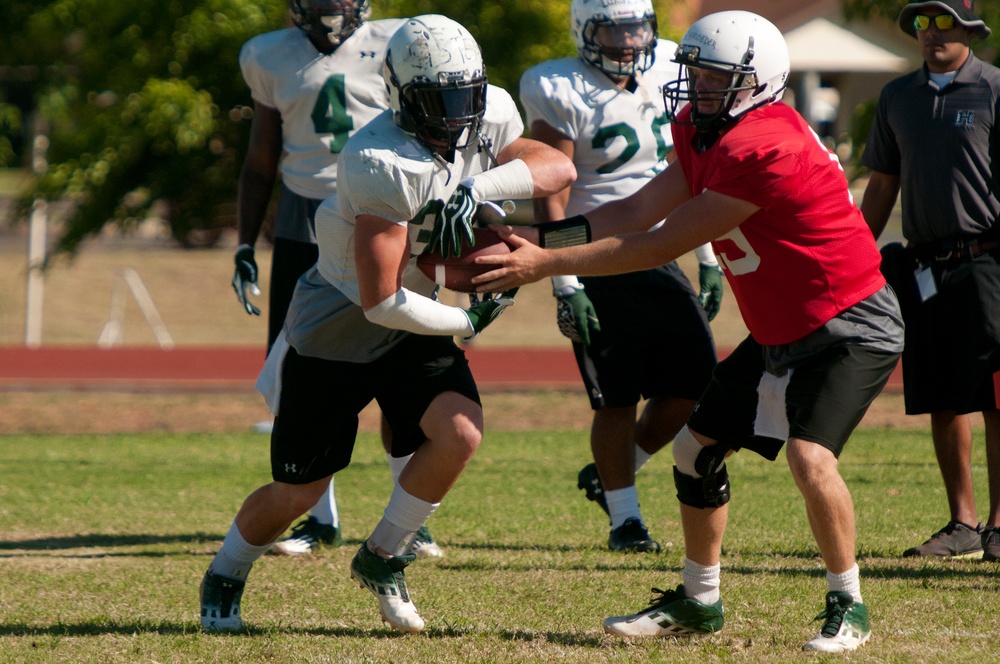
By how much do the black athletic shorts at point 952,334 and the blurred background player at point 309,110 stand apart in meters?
2.07

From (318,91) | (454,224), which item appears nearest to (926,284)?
(454,224)

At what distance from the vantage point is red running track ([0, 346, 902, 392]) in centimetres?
1248

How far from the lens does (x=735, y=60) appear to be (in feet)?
12.3

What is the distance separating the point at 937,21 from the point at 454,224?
259 centimetres

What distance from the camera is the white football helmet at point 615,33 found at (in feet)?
17.2

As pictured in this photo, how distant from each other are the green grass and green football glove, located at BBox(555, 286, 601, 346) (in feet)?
2.89

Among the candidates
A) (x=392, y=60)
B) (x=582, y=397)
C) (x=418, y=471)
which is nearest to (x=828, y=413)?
(x=418, y=471)

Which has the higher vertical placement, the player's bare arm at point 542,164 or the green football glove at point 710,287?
the player's bare arm at point 542,164

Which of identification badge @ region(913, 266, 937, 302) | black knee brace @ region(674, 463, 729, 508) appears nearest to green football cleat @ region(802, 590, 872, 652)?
black knee brace @ region(674, 463, 729, 508)

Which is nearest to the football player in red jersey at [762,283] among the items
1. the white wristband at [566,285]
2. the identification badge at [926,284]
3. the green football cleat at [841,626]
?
the green football cleat at [841,626]

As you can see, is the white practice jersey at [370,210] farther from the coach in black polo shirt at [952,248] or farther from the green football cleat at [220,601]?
the coach in black polo shirt at [952,248]

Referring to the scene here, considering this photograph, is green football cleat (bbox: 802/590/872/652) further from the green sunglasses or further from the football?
the green sunglasses

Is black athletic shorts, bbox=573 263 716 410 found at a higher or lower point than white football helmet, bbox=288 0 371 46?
lower

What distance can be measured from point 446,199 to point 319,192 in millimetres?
1635
